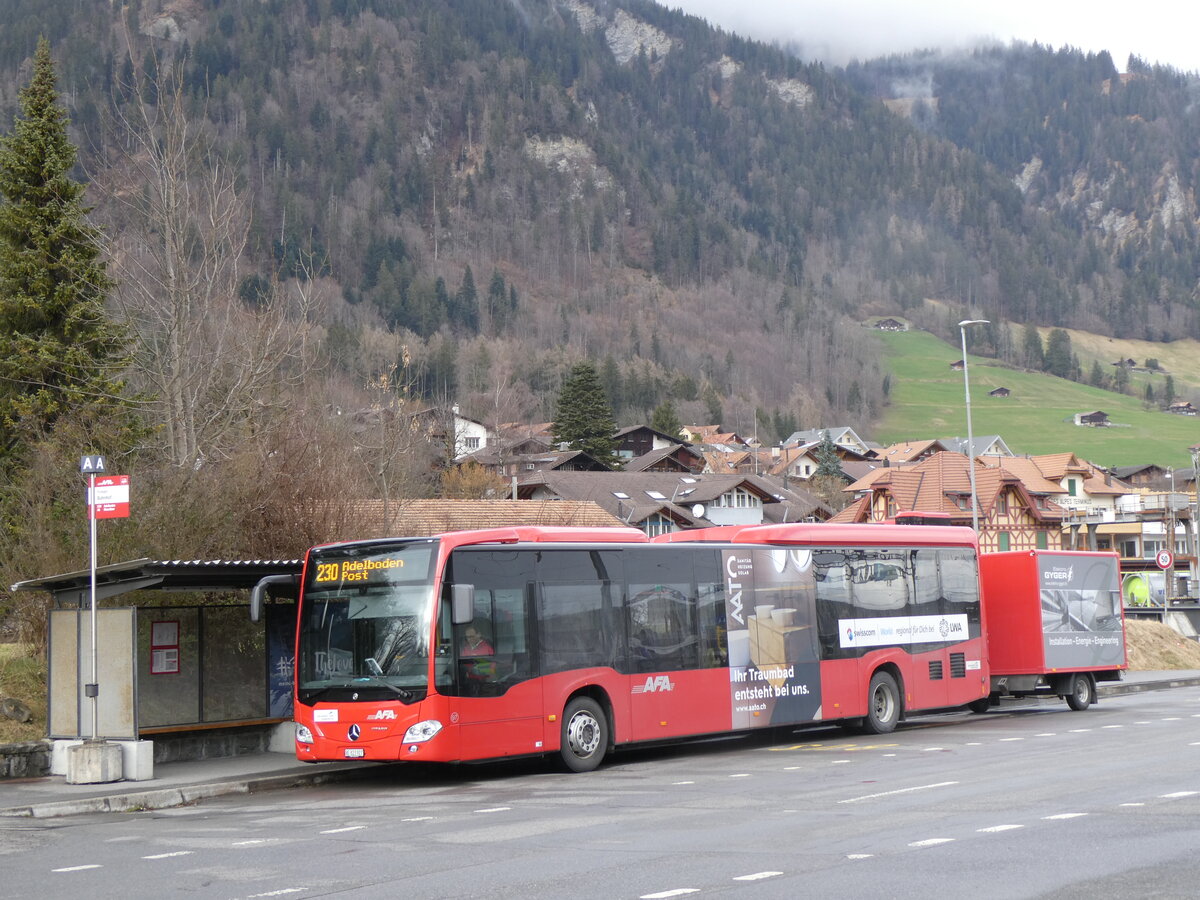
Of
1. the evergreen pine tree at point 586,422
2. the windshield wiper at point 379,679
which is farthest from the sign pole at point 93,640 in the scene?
the evergreen pine tree at point 586,422

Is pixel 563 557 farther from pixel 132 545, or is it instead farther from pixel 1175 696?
pixel 1175 696

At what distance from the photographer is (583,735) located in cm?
1772

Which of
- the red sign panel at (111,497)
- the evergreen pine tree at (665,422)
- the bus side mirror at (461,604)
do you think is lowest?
the bus side mirror at (461,604)

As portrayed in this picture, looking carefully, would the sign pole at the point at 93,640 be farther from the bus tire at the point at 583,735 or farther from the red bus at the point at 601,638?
the bus tire at the point at 583,735

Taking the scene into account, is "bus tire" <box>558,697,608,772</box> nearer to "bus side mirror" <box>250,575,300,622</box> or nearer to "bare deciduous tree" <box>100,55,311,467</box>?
"bus side mirror" <box>250,575,300,622</box>

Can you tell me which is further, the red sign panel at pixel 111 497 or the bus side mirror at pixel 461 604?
the red sign panel at pixel 111 497

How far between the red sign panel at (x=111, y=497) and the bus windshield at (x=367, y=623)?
7.78 feet

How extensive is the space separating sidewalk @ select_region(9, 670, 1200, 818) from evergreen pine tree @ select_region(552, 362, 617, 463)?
304 ft

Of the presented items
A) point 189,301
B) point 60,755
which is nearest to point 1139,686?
A: point 189,301

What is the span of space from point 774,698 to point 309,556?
718cm

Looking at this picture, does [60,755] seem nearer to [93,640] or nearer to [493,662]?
[93,640]

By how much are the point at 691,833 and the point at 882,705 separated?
11.3 metres

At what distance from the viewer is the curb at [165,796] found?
1483cm

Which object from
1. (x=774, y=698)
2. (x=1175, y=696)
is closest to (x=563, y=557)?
(x=774, y=698)
